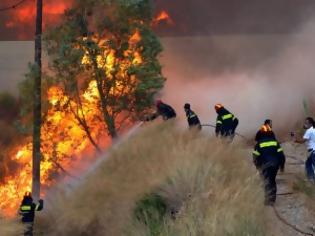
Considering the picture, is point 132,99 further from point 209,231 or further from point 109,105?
point 209,231

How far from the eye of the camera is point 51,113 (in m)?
13.5

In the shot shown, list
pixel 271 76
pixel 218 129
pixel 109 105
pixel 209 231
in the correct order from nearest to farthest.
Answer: pixel 209 231 < pixel 218 129 < pixel 109 105 < pixel 271 76

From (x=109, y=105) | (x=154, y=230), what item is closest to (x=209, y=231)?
(x=154, y=230)

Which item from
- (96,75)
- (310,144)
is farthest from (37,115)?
(310,144)

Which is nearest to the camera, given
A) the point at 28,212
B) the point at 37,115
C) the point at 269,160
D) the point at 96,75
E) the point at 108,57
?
the point at 269,160

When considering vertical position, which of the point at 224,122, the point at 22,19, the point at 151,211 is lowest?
the point at 151,211

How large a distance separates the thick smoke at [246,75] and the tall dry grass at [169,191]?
23.8 feet

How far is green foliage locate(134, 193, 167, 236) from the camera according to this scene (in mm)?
7859

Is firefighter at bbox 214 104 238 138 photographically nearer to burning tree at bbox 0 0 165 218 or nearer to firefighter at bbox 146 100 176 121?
firefighter at bbox 146 100 176 121

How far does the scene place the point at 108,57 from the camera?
516 inches

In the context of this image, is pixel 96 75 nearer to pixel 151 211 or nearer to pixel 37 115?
pixel 37 115

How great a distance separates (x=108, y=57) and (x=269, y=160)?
19.9ft

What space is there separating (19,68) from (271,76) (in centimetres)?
1045

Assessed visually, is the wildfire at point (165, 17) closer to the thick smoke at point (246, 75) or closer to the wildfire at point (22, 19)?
the thick smoke at point (246, 75)
